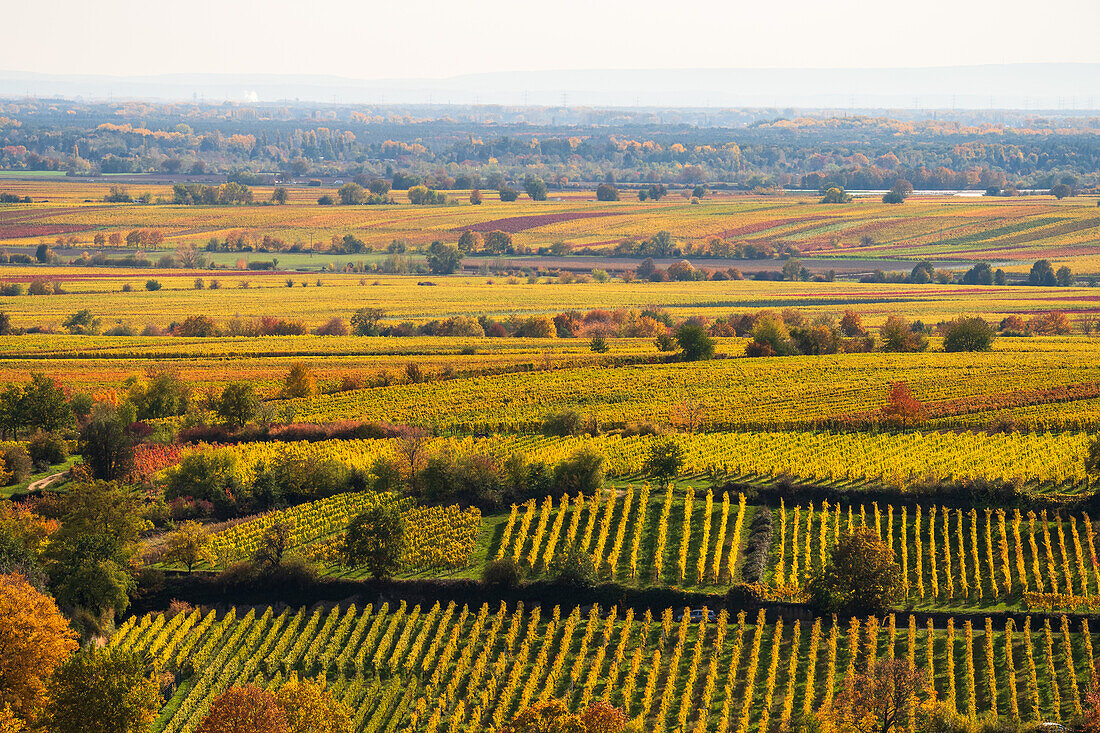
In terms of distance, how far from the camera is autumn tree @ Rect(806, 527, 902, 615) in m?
44.8

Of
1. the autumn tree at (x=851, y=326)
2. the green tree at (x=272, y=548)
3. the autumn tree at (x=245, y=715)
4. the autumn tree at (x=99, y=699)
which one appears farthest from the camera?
the autumn tree at (x=851, y=326)

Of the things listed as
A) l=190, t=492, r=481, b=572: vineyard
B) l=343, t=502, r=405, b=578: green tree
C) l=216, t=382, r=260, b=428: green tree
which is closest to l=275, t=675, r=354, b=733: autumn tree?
l=343, t=502, r=405, b=578: green tree

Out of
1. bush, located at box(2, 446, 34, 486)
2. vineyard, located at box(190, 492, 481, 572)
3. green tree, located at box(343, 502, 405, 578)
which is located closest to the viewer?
green tree, located at box(343, 502, 405, 578)

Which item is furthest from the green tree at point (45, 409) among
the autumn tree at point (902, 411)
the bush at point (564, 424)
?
the autumn tree at point (902, 411)

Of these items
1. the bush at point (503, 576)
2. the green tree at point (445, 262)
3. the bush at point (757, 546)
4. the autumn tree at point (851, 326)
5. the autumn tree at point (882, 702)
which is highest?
the autumn tree at point (882, 702)

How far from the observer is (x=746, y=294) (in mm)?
142000

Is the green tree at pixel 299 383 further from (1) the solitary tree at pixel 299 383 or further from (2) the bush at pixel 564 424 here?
(2) the bush at pixel 564 424

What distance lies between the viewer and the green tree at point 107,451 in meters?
64.6

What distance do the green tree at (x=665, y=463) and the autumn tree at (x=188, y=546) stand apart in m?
20.0

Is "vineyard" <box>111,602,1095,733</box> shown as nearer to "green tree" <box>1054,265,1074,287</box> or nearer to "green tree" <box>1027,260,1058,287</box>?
Answer: "green tree" <box>1054,265,1074,287</box>

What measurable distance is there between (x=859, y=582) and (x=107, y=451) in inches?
1539

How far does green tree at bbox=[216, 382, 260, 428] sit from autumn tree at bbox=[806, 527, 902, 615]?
39133 millimetres

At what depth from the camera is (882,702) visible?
36500mm

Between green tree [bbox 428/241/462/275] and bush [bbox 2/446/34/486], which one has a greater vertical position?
bush [bbox 2/446/34/486]
